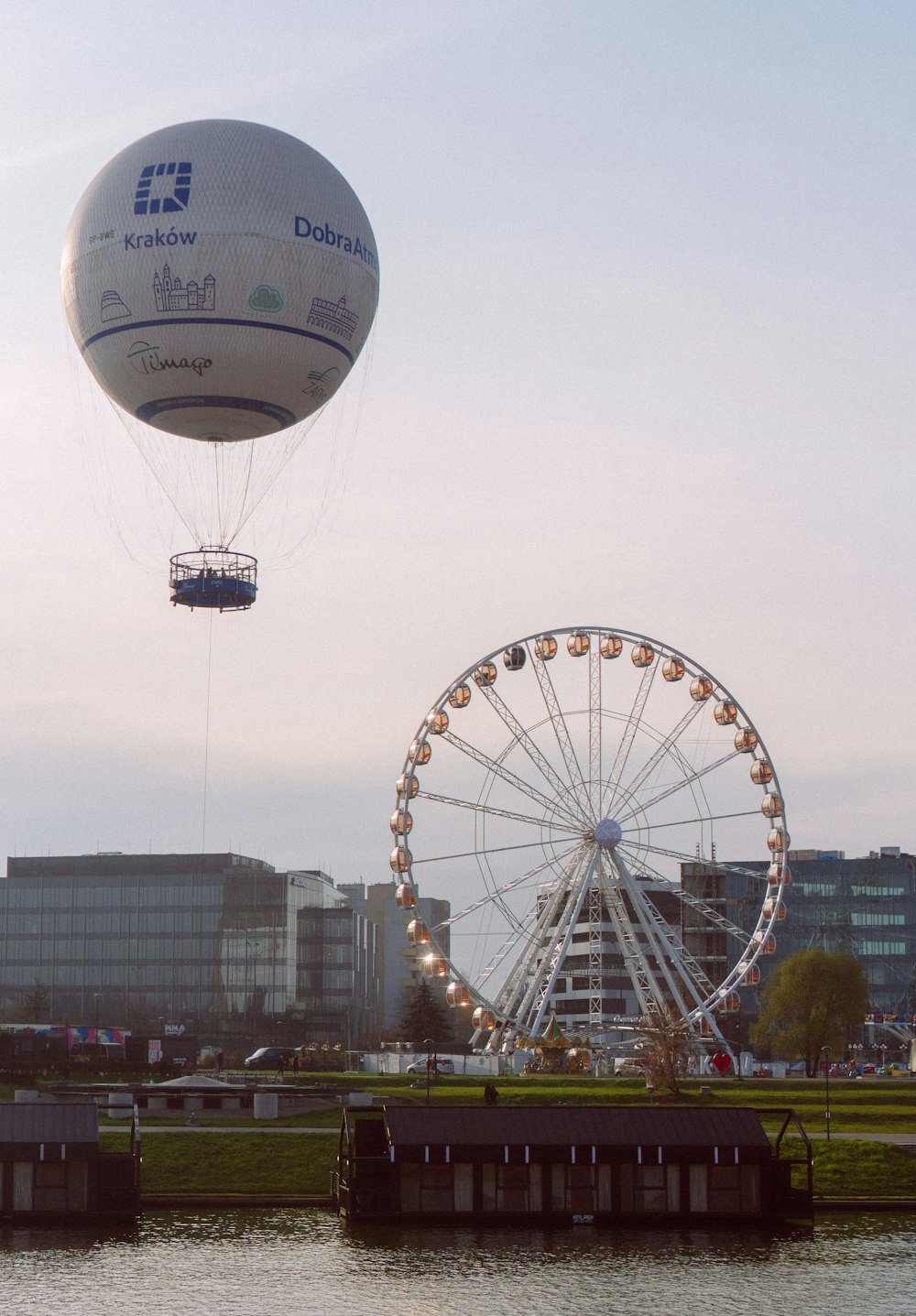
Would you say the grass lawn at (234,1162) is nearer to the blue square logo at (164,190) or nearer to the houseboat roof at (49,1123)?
the houseboat roof at (49,1123)

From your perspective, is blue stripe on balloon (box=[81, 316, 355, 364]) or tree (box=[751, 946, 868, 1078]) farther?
tree (box=[751, 946, 868, 1078])

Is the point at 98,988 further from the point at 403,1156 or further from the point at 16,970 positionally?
the point at 403,1156

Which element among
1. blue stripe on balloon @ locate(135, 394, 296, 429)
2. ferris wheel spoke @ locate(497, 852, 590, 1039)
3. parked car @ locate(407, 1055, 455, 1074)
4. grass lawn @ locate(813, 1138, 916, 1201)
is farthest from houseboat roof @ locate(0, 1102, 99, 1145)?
parked car @ locate(407, 1055, 455, 1074)

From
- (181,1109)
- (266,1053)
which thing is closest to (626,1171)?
(181,1109)

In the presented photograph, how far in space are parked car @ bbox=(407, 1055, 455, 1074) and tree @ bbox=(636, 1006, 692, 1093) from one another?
38.8 ft

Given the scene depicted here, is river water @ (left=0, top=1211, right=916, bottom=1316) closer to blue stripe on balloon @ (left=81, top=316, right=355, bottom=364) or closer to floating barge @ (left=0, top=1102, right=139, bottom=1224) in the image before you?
floating barge @ (left=0, top=1102, right=139, bottom=1224)

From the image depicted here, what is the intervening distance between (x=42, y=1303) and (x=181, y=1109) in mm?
34772

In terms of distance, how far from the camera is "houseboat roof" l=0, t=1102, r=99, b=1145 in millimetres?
55375

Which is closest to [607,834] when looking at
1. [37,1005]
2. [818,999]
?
[818,999]

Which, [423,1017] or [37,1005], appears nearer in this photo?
[423,1017]

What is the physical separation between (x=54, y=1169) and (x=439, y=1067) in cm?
5711

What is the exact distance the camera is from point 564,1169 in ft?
187

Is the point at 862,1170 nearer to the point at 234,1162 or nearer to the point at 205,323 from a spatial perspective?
the point at 234,1162

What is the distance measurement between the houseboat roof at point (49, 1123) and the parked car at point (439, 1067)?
51.6 meters
